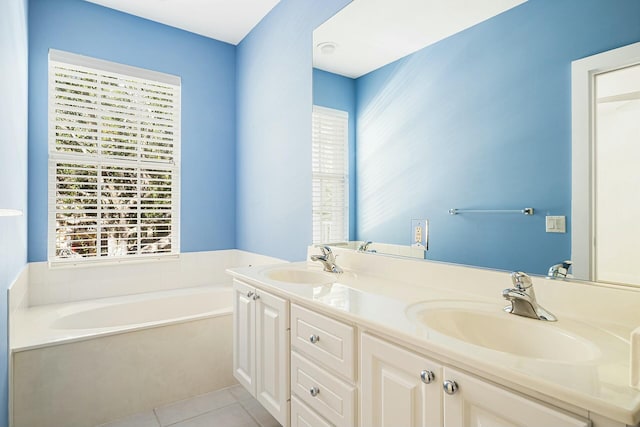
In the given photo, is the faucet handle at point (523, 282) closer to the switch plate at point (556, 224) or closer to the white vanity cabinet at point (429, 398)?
the switch plate at point (556, 224)

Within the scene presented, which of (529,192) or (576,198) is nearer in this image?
(576,198)

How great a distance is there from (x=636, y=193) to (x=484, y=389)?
28.3 inches

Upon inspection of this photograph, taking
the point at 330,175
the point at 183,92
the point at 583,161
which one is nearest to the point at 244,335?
the point at 330,175

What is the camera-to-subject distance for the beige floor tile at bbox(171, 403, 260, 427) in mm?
2027

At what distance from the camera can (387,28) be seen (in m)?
1.83

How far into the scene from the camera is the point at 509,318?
109 cm

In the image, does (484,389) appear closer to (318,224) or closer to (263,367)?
(263,367)

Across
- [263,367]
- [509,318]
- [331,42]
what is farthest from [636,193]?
[331,42]

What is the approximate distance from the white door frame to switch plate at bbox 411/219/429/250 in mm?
572

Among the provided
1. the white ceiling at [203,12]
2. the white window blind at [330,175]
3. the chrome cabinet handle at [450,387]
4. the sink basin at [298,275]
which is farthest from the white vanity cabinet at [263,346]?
the white ceiling at [203,12]

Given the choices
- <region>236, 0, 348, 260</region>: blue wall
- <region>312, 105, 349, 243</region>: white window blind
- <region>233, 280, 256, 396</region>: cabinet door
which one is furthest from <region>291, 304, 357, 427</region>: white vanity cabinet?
<region>236, 0, 348, 260</region>: blue wall

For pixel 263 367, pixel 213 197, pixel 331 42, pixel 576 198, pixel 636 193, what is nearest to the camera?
pixel 636 193

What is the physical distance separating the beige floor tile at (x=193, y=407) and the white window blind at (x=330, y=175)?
1187mm

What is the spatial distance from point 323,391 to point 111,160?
2469mm
